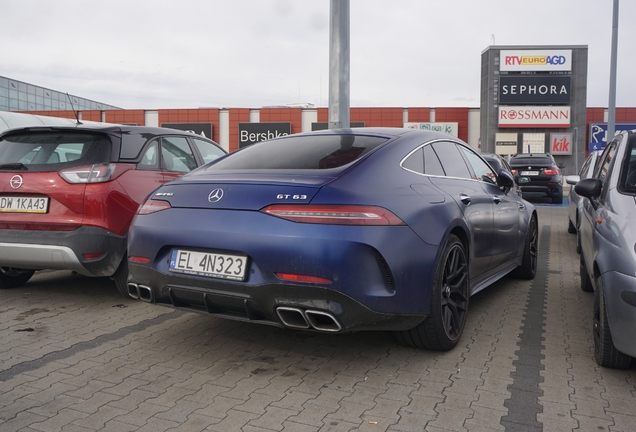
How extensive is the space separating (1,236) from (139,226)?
1.90m

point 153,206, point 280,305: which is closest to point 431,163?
point 280,305

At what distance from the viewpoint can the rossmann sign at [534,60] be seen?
3412 centimetres

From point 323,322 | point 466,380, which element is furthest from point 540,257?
point 323,322

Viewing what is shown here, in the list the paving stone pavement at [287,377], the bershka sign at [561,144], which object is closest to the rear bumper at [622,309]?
the paving stone pavement at [287,377]

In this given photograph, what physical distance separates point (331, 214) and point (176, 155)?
10.2 ft

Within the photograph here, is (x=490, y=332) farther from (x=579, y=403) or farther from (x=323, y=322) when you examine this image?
(x=323, y=322)

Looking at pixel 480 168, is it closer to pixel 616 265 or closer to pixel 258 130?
pixel 616 265

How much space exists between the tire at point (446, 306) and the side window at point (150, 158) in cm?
273

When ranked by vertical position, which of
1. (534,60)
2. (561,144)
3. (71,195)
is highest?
(534,60)

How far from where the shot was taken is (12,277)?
5910 mm

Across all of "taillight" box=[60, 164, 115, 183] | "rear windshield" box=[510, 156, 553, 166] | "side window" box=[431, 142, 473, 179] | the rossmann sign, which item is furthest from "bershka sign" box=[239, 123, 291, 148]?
"side window" box=[431, 142, 473, 179]

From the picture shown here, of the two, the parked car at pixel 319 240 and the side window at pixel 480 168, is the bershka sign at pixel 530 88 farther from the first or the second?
the parked car at pixel 319 240

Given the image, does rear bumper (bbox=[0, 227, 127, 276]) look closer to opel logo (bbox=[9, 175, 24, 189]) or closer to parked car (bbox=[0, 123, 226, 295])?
parked car (bbox=[0, 123, 226, 295])

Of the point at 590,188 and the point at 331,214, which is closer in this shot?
the point at 331,214
